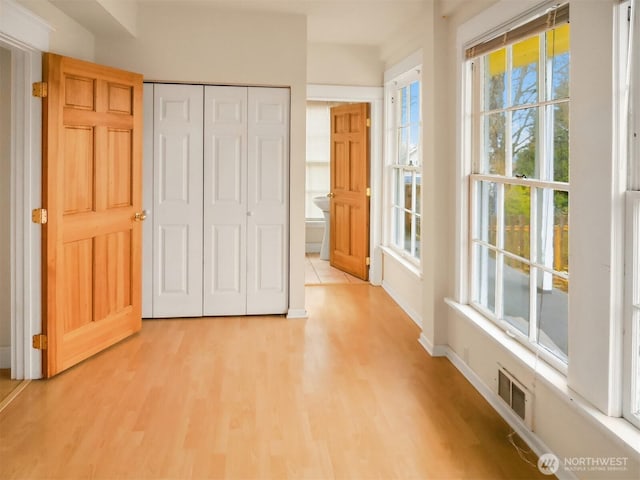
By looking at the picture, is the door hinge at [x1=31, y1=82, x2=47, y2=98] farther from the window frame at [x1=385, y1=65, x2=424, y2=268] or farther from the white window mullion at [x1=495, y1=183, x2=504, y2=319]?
the window frame at [x1=385, y1=65, x2=424, y2=268]

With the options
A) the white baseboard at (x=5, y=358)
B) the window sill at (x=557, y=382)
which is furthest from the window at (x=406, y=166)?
the white baseboard at (x=5, y=358)

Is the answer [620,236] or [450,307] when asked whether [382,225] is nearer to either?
[450,307]

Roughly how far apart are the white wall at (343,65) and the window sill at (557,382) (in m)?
3.38

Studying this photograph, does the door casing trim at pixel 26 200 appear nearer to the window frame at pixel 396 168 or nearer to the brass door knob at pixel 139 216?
the brass door knob at pixel 139 216

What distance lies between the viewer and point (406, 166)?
5949 millimetres

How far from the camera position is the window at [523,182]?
283 cm

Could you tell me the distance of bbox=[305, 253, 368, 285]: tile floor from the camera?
705cm

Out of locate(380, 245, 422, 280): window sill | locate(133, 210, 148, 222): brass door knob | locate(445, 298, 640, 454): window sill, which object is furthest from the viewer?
locate(380, 245, 422, 280): window sill

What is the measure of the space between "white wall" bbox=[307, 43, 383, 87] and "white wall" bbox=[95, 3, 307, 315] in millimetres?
1271

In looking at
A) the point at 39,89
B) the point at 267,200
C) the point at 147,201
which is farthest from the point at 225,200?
the point at 39,89

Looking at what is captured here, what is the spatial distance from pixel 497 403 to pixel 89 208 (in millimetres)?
2936

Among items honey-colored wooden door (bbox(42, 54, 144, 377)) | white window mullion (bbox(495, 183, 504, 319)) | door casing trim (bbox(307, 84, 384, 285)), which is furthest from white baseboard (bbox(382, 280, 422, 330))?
honey-colored wooden door (bbox(42, 54, 144, 377))

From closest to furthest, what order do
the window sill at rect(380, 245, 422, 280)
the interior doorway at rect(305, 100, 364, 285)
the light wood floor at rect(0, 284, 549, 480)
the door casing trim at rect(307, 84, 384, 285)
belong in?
the light wood floor at rect(0, 284, 549, 480)
the window sill at rect(380, 245, 422, 280)
the door casing trim at rect(307, 84, 384, 285)
the interior doorway at rect(305, 100, 364, 285)

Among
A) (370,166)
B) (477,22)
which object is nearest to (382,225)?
(370,166)
